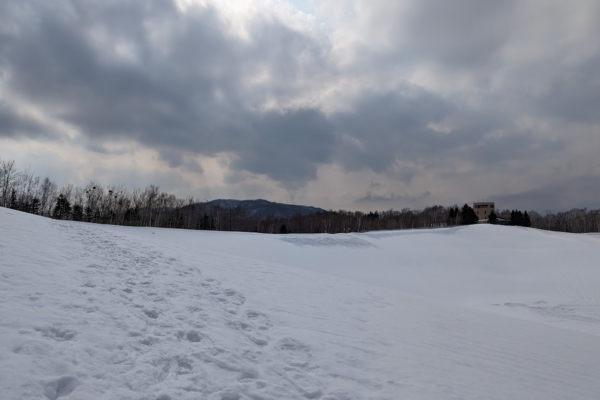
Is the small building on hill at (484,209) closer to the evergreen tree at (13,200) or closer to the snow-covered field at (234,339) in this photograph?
the snow-covered field at (234,339)

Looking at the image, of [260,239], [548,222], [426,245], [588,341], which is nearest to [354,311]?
[588,341]

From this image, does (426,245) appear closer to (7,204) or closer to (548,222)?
(7,204)

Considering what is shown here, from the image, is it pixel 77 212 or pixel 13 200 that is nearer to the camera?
pixel 13 200

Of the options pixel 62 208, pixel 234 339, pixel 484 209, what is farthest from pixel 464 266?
pixel 484 209

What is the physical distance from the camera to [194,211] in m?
65.6

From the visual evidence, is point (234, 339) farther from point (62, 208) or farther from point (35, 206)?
point (35, 206)

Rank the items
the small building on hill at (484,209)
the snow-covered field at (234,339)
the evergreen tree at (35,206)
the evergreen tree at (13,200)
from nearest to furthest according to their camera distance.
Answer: the snow-covered field at (234,339), the evergreen tree at (13,200), the evergreen tree at (35,206), the small building on hill at (484,209)

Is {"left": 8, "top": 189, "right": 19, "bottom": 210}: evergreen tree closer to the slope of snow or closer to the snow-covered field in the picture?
the slope of snow

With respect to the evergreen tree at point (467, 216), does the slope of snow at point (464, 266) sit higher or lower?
lower

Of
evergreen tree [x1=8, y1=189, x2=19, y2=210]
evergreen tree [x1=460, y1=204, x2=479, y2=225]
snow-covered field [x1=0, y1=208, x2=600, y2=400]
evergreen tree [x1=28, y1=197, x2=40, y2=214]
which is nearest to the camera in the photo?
snow-covered field [x1=0, y1=208, x2=600, y2=400]

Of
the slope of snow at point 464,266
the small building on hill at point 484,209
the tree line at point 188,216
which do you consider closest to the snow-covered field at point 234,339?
the slope of snow at point 464,266

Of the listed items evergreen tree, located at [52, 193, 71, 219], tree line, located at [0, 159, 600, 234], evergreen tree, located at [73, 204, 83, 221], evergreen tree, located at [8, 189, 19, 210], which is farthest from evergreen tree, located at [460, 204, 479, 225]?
evergreen tree, located at [8, 189, 19, 210]

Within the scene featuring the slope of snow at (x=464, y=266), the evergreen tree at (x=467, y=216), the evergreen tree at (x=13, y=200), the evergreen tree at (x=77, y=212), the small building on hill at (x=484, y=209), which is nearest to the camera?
the slope of snow at (x=464, y=266)

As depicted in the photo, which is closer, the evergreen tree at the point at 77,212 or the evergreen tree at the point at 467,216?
the evergreen tree at the point at 77,212
